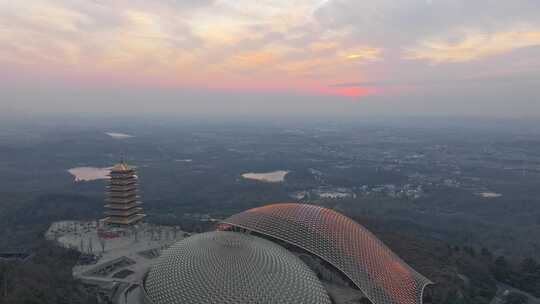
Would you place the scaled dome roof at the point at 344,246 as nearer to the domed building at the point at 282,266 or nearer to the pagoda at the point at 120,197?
the domed building at the point at 282,266

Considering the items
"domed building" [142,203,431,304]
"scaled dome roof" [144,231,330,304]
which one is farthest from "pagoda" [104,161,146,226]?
"scaled dome roof" [144,231,330,304]

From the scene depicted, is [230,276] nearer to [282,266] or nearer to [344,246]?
[282,266]

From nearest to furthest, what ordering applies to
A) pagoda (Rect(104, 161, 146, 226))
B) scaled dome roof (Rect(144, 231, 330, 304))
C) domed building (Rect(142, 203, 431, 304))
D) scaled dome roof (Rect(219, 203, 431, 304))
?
scaled dome roof (Rect(144, 231, 330, 304)), domed building (Rect(142, 203, 431, 304)), scaled dome roof (Rect(219, 203, 431, 304)), pagoda (Rect(104, 161, 146, 226))

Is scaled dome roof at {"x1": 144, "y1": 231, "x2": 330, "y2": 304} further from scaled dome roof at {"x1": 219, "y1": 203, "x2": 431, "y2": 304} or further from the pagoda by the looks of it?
the pagoda

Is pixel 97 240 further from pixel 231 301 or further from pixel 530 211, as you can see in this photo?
pixel 530 211

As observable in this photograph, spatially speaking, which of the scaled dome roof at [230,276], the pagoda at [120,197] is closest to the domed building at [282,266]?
the scaled dome roof at [230,276]

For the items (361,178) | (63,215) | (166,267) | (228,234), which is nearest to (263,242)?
(228,234)

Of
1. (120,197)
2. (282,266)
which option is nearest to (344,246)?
(282,266)

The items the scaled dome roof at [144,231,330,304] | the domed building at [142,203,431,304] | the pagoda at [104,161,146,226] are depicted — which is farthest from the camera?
the pagoda at [104,161,146,226]
